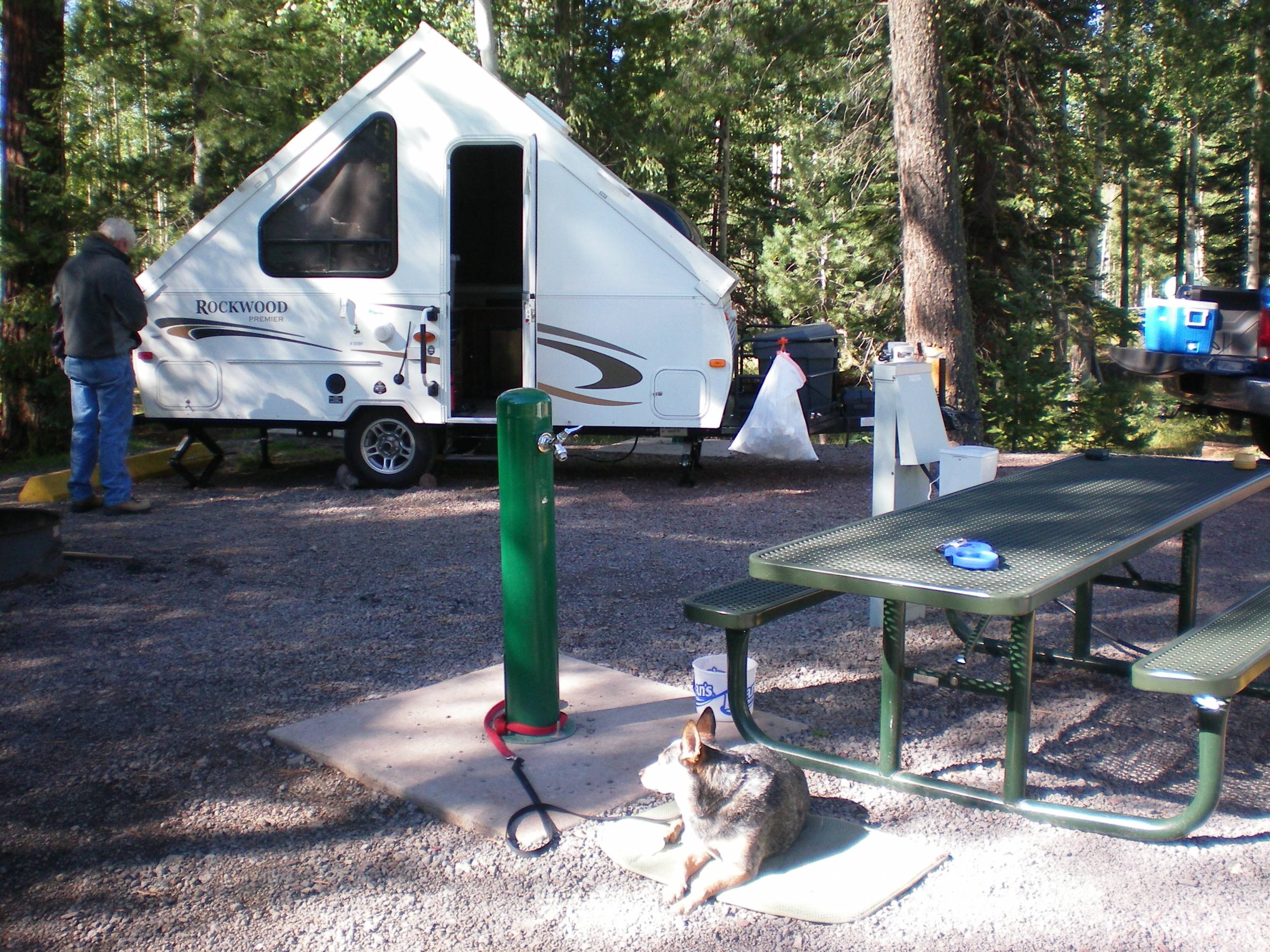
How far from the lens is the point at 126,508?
7488 millimetres

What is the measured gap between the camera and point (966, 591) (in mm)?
2658

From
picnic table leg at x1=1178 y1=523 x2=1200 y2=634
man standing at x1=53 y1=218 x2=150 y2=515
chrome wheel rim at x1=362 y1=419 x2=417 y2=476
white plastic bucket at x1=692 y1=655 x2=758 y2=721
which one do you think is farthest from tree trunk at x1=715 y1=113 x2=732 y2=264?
white plastic bucket at x1=692 y1=655 x2=758 y2=721

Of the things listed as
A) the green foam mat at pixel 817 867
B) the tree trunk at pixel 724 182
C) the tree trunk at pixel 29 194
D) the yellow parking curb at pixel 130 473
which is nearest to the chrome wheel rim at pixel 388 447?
the yellow parking curb at pixel 130 473

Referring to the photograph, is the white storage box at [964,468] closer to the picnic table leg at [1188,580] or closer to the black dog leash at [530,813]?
the picnic table leg at [1188,580]

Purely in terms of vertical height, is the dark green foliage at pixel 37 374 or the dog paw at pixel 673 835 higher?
the dark green foliage at pixel 37 374

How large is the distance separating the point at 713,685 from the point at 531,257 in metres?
4.81

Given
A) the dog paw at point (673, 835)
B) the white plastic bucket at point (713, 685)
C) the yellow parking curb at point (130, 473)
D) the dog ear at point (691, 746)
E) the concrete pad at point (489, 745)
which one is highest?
the yellow parking curb at point (130, 473)

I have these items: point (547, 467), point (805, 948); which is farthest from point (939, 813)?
point (547, 467)

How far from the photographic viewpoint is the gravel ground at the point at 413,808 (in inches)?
105

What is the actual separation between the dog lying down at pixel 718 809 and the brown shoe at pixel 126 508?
572cm

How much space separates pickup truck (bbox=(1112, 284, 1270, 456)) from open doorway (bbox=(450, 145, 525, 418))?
517cm

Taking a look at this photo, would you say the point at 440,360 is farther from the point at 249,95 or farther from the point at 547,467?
the point at 249,95

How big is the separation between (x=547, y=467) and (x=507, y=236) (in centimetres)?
713

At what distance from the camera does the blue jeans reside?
733cm
